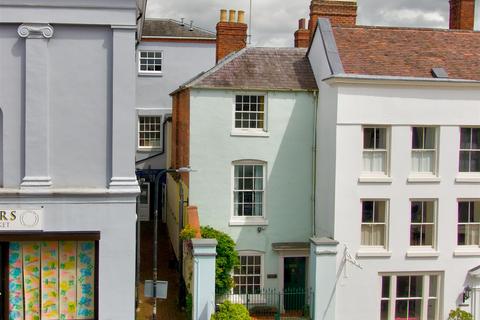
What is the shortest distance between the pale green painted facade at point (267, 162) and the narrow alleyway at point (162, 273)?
323 centimetres

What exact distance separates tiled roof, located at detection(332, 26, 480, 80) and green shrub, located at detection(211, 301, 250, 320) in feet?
29.2

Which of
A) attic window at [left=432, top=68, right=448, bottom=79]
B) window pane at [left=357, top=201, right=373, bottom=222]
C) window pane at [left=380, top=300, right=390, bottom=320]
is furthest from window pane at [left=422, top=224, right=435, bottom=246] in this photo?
attic window at [left=432, top=68, right=448, bottom=79]

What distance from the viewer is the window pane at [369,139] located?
21.1 meters

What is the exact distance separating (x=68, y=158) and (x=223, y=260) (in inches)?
322

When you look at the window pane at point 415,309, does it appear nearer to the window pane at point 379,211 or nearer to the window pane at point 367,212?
the window pane at point 379,211

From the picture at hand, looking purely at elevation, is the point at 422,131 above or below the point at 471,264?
above

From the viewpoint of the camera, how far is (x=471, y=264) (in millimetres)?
21266

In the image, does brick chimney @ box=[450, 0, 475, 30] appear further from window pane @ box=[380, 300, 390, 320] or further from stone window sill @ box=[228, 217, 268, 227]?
window pane @ box=[380, 300, 390, 320]

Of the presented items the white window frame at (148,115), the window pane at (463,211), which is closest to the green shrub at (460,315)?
the window pane at (463,211)

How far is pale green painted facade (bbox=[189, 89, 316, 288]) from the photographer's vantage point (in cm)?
2214

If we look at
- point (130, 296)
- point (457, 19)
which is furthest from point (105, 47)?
point (457, 19)

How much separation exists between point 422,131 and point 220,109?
7261 millimetres

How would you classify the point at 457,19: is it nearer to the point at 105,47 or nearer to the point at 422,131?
the point at 422,131

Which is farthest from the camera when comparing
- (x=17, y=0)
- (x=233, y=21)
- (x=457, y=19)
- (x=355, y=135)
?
(x=233, y=21)
